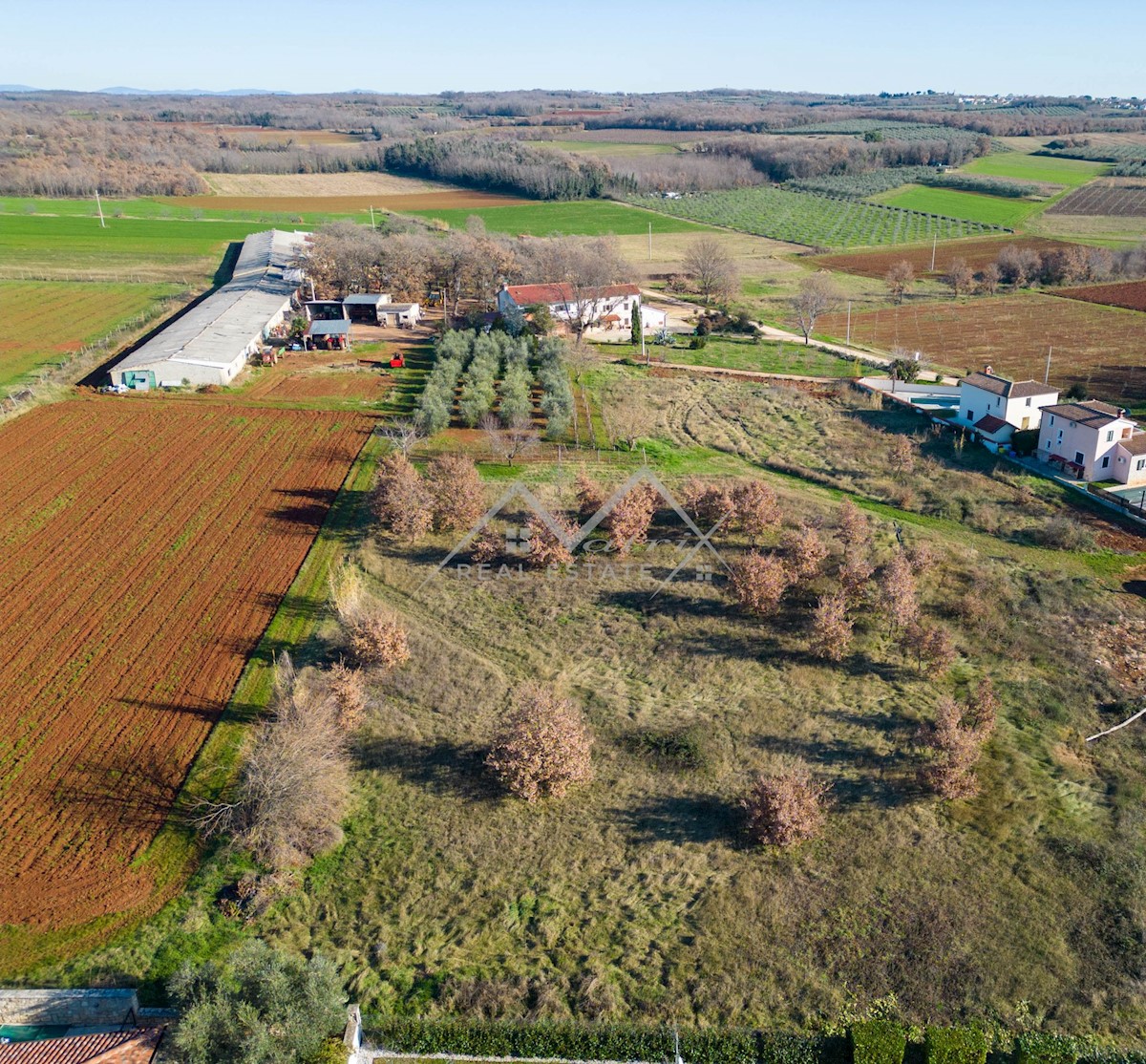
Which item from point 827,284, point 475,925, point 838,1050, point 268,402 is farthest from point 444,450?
point 827,284

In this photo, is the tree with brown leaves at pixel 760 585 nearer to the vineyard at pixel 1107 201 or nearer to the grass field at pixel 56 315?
the grass field at pixel 56 315

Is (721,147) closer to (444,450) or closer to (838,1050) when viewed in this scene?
(444,450)

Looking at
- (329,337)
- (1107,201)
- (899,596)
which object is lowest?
(899,596)

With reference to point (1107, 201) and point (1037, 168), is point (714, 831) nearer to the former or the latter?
point (1107, 201)

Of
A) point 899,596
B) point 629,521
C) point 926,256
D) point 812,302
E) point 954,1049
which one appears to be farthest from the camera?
point 926,256

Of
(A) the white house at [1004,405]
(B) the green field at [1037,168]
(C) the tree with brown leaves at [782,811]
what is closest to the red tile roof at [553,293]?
(A) the white house at [1004,405]

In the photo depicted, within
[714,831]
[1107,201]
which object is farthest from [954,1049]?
[1107,201]
